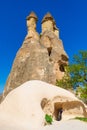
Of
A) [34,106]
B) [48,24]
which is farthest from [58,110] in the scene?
[48,24]

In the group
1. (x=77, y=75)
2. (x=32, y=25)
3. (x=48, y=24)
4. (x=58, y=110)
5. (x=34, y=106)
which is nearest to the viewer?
(x=34, y=106)

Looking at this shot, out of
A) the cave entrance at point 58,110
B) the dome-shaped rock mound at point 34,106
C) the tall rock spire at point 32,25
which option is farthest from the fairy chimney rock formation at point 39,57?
the dome-shaped rock mound at point 34,106

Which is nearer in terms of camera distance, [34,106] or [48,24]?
[34,106]

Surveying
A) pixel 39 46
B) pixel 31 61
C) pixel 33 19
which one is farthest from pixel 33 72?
pixel 33 19

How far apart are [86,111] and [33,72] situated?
25.0 metres

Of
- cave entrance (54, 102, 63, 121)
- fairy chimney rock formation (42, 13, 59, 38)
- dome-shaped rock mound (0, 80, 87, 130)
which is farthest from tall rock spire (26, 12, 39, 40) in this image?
dome-shaped rock mound (0, 80, 87, 130)

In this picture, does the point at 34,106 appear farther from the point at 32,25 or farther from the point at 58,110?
the point at 32,25

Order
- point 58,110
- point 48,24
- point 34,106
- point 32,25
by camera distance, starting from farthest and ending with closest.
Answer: point 48,24 → point 32,25 → point 58,110 → point 34,106

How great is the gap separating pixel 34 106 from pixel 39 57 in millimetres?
32979

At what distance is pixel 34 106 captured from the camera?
22797mm

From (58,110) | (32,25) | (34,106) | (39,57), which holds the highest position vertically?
(32,25)

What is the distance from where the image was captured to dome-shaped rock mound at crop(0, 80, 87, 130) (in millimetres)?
20516

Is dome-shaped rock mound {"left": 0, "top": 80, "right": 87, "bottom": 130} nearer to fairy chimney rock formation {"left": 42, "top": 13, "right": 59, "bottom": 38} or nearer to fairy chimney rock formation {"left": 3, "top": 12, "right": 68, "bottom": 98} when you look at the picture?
fairy chimney rock formation {"left": 3, "top": 12, "right": 68, "bottom": 98}

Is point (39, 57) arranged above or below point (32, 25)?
below
